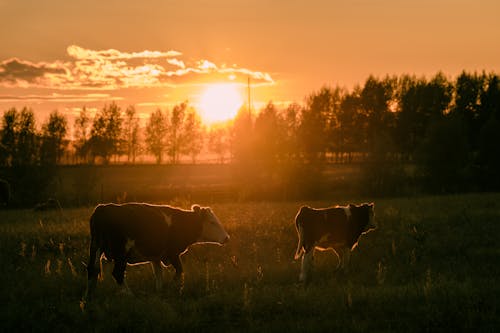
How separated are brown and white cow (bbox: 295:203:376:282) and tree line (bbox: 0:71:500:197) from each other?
3287 centimetres

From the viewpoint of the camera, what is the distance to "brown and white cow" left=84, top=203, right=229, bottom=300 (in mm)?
11594

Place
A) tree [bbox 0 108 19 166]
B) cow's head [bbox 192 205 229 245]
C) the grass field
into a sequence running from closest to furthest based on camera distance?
the grass field → cow's head [bbox 192 205 229 245] → tree [bbox 0 108 19 166]

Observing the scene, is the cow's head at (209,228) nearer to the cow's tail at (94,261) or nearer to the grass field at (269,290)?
the grass field at (269,290)

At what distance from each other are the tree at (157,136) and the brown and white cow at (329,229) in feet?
326

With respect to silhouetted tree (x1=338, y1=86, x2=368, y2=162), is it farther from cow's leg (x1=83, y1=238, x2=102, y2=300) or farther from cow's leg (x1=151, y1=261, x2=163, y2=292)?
cow's leg (x1=83, y1=238, x2=102, y2=300)

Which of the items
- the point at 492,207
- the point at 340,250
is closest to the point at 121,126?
the point at 492,207

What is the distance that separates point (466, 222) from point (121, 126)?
318 ft

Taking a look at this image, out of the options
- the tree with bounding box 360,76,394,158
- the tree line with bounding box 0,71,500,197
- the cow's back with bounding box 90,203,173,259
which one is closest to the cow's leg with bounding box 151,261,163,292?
the cow's back with bounding box 90,203,173,259

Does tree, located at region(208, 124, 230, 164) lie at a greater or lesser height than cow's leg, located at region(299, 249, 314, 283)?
greater

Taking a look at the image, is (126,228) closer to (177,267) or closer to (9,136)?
(177,267)

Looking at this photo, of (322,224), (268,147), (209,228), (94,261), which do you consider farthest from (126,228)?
(268,147)

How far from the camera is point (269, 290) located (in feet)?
37.2

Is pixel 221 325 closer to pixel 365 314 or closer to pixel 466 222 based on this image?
pixel 365 314

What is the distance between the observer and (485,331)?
891 centimetres
